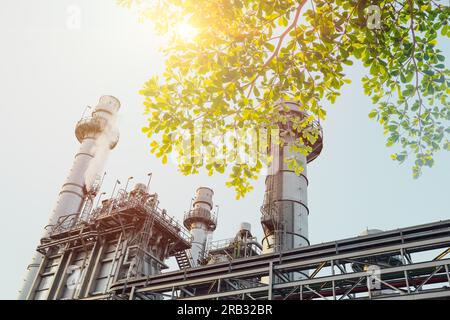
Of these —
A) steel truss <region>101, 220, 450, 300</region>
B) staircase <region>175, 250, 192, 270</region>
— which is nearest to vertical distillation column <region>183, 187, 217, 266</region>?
staircase <region>175, 250, 192, 270</region>

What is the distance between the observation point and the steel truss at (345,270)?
12.6m

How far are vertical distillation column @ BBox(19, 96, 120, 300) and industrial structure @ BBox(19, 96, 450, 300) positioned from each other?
0.10m

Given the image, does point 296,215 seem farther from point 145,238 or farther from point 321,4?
point 321,4

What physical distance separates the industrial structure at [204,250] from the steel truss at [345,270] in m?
0.04

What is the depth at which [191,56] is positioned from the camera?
681 centimetres

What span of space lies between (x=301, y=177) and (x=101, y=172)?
20.9 meters

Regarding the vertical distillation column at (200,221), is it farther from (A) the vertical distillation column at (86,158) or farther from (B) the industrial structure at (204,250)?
(A) the vertical distillation column at (86,158)

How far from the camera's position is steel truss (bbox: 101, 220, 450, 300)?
12.6 m

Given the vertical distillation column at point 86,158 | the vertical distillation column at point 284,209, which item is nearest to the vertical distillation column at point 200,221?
the vertical distillation column at point 86,158

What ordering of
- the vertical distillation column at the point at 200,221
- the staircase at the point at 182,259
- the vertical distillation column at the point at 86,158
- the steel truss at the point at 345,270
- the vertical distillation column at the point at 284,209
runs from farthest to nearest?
the vertical distillation column at the point at 200,221 → the vertical distillation column at the point at 86,158 → the staircase at the point at 182,259 → the vertical distillation column at the point at 284,209 → the steel truss at the point at 345,270

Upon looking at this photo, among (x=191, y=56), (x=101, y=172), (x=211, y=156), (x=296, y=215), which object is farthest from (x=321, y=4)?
(x=101, y=172)

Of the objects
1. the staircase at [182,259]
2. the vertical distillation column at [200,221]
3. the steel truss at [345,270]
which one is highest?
the vertical distillation column at [200,221]

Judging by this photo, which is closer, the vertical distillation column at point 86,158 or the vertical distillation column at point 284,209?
the vertical distillation column at point 284,209

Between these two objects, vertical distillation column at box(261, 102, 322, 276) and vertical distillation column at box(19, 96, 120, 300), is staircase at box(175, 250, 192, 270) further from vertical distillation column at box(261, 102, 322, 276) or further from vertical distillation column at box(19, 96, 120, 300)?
vertical distillation column at box(19, 96, 120, 300)
